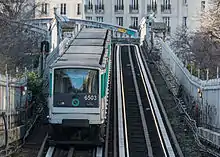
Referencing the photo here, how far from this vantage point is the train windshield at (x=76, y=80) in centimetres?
2356

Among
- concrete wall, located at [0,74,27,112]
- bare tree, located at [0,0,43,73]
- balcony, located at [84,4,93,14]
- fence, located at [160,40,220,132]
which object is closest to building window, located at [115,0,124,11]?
balcony, located at [84,4,93,14]

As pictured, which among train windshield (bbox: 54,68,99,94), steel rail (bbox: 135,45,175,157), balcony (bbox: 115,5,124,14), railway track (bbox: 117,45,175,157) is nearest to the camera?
train windshield (bbox: 54,68,99,94)

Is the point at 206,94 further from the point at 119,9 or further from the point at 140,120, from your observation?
the point at 119,9

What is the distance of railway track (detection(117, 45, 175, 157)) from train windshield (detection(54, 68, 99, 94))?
2700mm

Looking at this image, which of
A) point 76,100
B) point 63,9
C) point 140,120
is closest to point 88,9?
point 63,9

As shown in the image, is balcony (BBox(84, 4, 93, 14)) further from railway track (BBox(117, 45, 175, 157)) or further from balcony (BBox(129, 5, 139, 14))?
railway track (BBox(117, 45, 175, 157))

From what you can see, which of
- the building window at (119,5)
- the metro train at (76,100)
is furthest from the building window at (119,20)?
the metro train at (76,100)

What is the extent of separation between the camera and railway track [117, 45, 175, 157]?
24.1 meters

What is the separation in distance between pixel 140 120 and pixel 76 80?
648cm

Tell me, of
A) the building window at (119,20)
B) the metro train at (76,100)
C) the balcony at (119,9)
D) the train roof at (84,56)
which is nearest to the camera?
the metro train at (76,100)

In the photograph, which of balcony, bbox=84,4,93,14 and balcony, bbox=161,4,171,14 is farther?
balcony, bbox=84,4,93,14

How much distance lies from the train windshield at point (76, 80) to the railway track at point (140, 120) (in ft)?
8.86

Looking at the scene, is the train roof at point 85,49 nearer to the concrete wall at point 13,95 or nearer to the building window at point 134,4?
the concrete wall at point 13,95

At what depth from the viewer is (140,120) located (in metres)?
29.2
